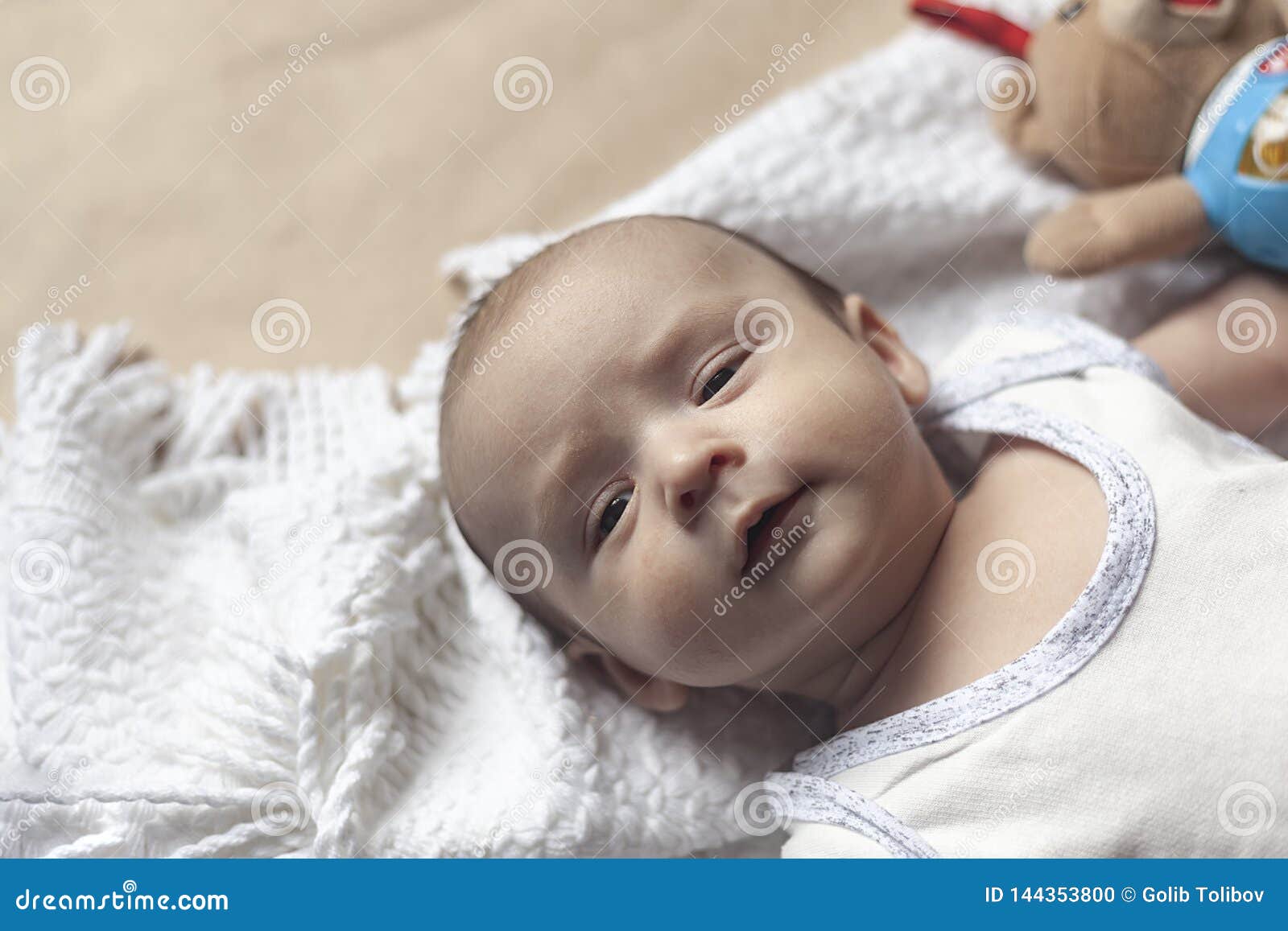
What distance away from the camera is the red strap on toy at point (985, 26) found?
1366mm

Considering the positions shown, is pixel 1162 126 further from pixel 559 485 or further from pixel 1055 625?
pixel 559 485

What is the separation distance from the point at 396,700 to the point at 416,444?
11.8 inches

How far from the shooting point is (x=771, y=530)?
97cm

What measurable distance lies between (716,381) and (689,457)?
0.39 feet

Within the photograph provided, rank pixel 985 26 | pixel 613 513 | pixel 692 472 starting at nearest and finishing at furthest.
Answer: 1. pixel 692 472
2. pixel 613 513
3. pixel 985 26

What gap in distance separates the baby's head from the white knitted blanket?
5.4 inches

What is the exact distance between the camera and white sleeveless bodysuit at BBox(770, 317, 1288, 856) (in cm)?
93

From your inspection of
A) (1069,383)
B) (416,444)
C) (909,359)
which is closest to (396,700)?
(416,444)

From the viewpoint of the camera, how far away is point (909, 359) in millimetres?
1184

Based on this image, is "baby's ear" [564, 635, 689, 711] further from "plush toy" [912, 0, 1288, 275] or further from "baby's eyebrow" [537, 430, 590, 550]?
"plush toy" [912, 0, 1288, 275]

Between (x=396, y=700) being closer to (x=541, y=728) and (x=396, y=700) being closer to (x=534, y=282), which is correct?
(x=541, y=728)

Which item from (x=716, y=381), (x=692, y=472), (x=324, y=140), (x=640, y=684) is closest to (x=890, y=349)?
(x=716, y=381)

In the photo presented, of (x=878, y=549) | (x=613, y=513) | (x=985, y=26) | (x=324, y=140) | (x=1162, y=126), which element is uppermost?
(x=324, y=140)

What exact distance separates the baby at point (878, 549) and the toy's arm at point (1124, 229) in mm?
165
